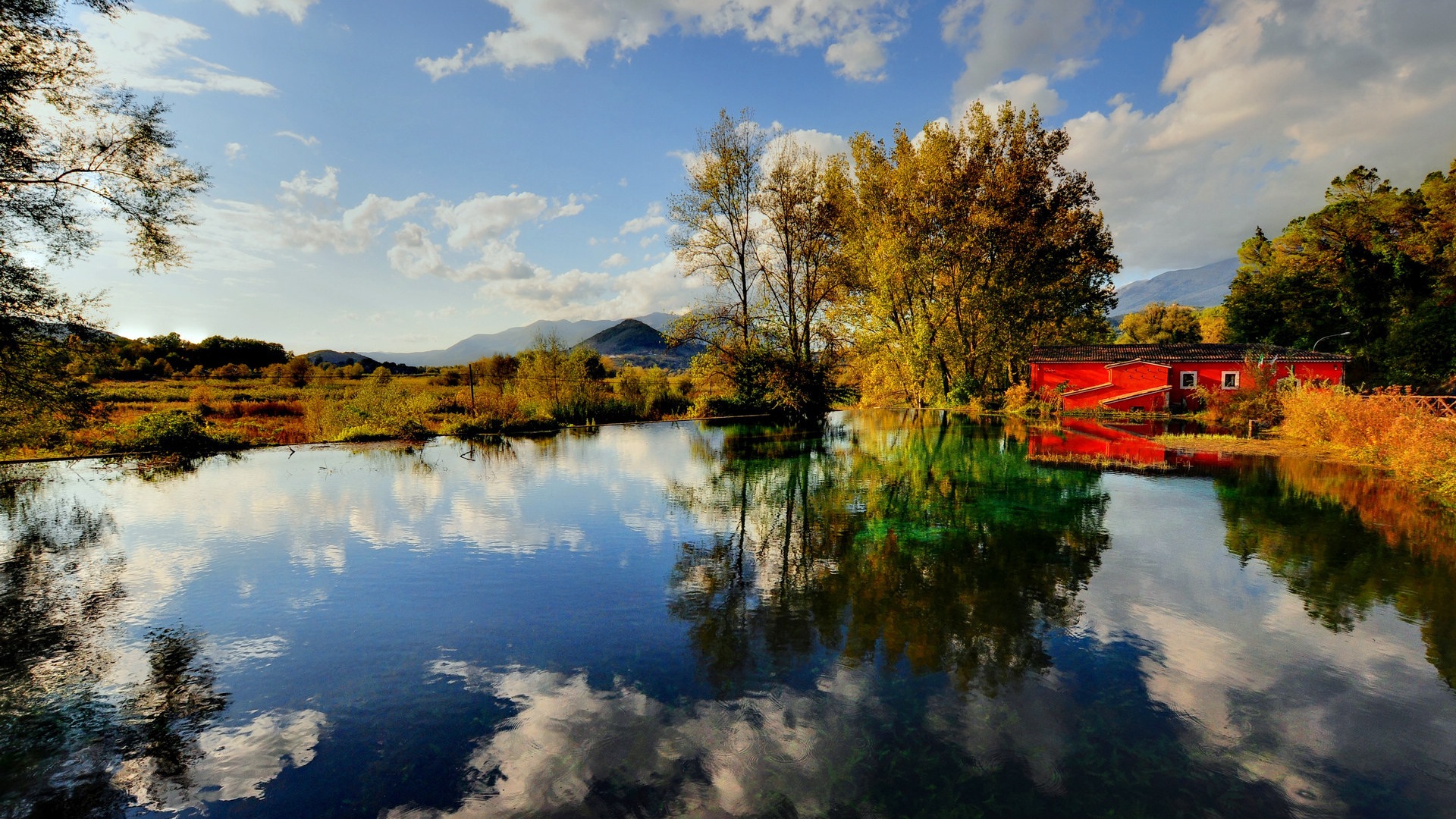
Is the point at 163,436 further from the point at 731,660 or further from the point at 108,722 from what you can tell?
the point at 731,660

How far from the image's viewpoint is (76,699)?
448cm

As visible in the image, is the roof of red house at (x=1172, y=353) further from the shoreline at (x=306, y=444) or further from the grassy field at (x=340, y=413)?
the shoreline at (x=306, y=444)

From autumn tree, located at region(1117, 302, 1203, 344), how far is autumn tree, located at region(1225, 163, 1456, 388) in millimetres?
13170

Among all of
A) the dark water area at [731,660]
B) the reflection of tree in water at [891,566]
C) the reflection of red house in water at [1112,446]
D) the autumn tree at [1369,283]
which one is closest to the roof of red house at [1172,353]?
the autumn tree at [1369,283]

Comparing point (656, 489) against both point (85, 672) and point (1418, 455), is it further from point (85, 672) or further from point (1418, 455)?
point (1418, 455)

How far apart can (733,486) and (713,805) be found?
30.1 feet

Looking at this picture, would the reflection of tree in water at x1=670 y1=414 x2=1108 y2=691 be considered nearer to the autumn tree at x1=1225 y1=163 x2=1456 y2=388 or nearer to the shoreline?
the shoreline

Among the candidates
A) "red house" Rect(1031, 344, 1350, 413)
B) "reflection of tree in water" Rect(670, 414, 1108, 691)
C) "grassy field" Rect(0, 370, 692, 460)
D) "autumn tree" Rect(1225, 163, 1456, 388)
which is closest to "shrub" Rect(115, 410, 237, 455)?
"grassy field" Rect(0, 370, 692, 460)

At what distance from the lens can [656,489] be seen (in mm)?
12250

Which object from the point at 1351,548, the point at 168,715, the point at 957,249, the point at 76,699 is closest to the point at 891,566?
the point at 1351,548

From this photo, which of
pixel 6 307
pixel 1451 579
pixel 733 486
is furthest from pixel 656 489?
pixel 6 307

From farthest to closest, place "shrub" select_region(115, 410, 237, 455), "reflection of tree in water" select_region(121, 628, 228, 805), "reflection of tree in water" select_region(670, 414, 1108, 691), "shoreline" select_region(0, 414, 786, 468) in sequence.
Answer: "shrub" select_region(115, 410, 237, 455)
"shoreline" select_region(0, 414, 786, 468)
"reflection of tree in water" select_region(670, 414, 1108, 691)
"reflection of tree in water" select_region(121, 628, 228, 805)

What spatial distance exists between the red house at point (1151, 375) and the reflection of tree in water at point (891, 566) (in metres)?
22.6

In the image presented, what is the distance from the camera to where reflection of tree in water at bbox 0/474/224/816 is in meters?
3.56
